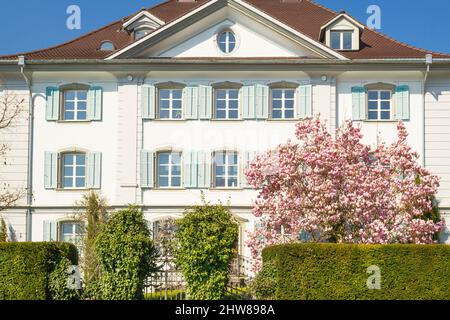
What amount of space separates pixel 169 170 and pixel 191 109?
2.28 m

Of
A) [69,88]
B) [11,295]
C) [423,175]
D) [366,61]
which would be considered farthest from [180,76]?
[11,295]

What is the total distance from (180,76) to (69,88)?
158 inches

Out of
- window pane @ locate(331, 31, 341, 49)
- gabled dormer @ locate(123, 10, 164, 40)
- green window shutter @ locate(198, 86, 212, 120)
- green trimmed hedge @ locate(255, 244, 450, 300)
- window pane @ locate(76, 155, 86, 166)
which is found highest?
gabled dormer @ locate(123, 10, 164, 40)

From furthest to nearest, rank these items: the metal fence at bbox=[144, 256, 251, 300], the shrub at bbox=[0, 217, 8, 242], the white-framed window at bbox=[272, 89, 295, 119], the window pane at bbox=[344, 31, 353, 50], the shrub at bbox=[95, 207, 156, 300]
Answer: the window pane at bbox=[344, 31, 353, 50] → the white-framed window at bbox=[272, 89, 295, 119] → the shrub at bbox=[0, 217, 8, 242] → the metal fence at bbox=[144, 256, 251, 300] → the shrub at bbox=[95, 207, 156, 300]

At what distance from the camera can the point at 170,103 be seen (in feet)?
100

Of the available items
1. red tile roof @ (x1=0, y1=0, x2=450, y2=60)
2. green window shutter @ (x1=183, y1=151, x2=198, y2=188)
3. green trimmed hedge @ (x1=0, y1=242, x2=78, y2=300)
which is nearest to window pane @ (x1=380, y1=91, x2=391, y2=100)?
red tile roof @ (x1=0, y1=0, x2=450, y2=60)

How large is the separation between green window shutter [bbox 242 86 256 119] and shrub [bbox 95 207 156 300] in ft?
28.8

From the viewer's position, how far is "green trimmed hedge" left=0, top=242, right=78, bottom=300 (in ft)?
69.8

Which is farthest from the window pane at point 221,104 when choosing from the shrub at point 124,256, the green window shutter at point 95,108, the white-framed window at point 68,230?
the shrub at point 124,256

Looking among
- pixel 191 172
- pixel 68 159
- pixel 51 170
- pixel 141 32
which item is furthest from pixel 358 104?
pixel 51 170

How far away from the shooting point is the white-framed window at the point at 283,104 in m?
30.4

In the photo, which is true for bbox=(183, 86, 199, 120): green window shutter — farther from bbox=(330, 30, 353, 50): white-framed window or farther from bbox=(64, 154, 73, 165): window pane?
bbox=(330, 30, 353, 50): white-framed window

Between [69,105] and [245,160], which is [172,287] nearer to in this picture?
[245,160]
